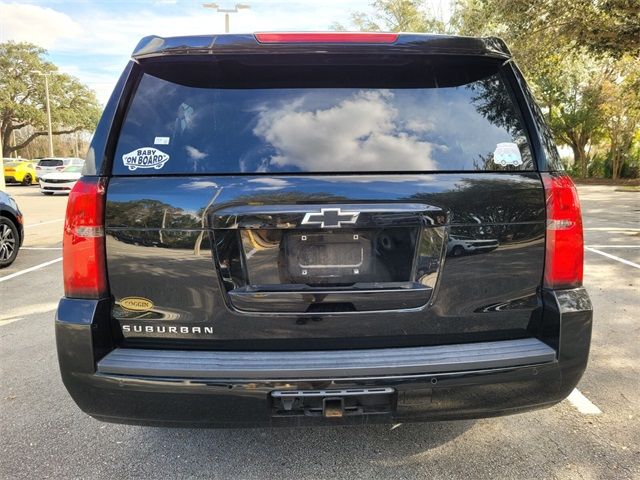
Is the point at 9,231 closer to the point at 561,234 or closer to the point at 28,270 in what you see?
the point at 28,270

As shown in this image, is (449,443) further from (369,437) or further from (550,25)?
(550,25)

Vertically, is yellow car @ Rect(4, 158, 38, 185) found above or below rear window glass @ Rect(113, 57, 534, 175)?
below

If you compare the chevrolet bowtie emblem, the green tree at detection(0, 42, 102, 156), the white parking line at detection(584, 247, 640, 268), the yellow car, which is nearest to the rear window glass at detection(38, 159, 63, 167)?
the yellow car

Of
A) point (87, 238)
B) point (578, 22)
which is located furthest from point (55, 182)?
point (87, 238)

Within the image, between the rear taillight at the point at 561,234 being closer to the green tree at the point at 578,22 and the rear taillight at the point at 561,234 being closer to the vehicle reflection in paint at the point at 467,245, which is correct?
the vehicle reflection in paint at the point at 467,245

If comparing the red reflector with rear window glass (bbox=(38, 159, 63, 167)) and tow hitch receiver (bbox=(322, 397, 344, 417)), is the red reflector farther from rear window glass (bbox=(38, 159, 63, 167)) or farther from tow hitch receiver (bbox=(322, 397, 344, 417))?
rear window glass (bbox=(38, 159, 63, 167))

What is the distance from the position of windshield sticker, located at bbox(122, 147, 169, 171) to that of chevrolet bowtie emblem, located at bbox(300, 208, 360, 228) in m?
0.67

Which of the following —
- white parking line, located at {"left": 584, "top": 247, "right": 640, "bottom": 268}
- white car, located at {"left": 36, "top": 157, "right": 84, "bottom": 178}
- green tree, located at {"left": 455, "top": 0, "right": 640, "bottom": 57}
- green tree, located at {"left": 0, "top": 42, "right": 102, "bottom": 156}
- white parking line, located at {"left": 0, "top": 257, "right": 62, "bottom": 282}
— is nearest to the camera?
white parking line, located at {"left": 0, "top": 257, "right": 62, "bottom": 282}

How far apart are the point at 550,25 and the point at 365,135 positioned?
1162cm

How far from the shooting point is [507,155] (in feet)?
7.02

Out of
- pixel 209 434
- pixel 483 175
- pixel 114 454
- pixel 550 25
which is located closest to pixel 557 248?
pixel 483 175

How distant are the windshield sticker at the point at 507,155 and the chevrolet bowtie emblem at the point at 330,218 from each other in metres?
0.69

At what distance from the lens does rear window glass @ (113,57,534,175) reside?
2.09 meters

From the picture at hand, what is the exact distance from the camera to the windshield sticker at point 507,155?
2.13 metres
